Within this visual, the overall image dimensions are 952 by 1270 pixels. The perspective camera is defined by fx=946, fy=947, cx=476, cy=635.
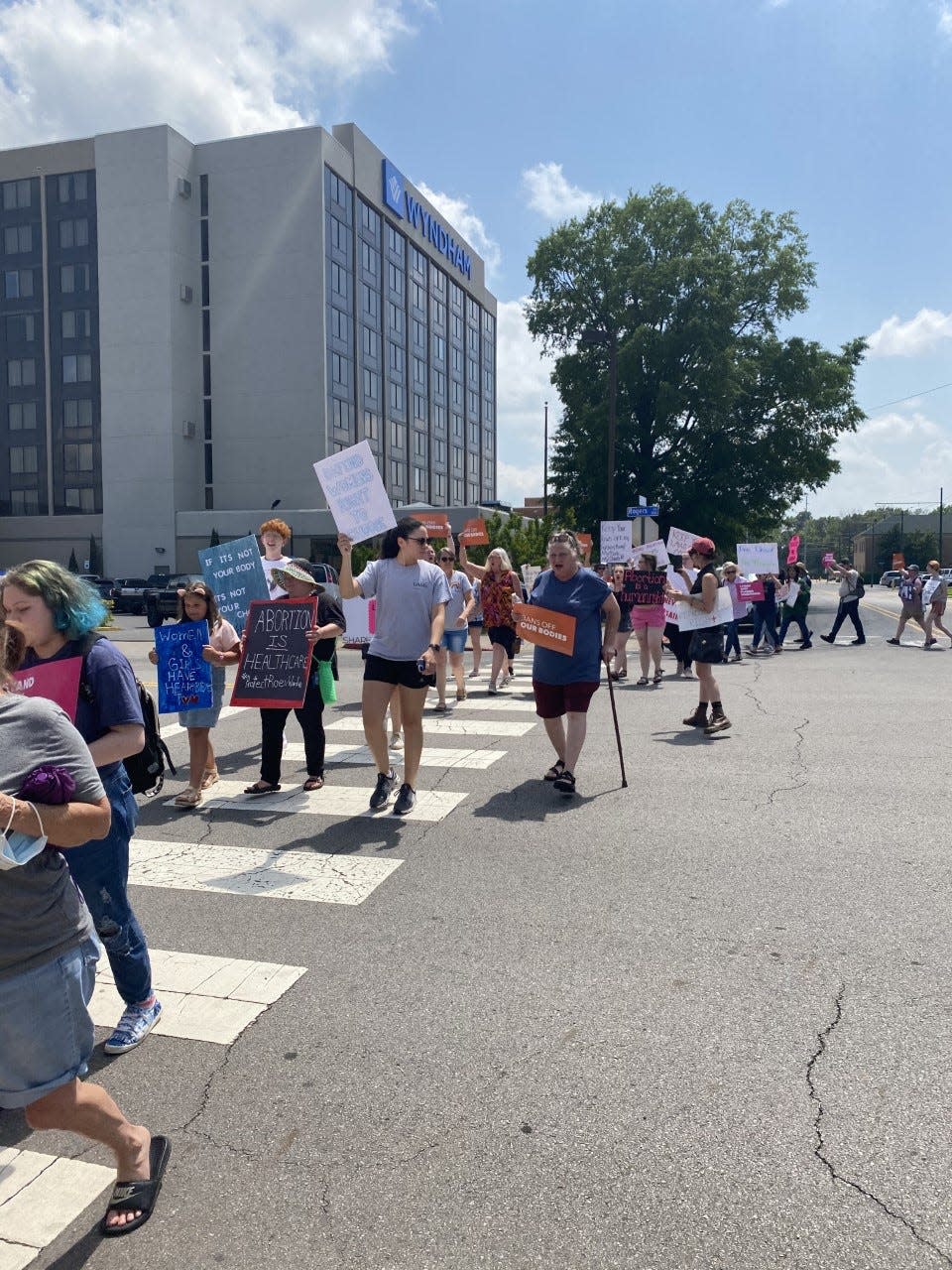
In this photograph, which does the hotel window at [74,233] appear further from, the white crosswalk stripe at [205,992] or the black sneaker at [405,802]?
the white crosswalk stripe at [205,992]

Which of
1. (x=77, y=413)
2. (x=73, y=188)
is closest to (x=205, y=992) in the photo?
(x=77, y=413)

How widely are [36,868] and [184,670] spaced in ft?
15.5

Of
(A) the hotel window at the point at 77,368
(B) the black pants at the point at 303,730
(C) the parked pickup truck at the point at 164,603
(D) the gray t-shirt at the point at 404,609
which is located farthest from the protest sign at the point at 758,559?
(A) the hotel window at the point at 77,368

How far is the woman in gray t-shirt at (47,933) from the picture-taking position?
217 cm

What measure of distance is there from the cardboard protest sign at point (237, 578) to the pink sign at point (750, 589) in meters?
11.1

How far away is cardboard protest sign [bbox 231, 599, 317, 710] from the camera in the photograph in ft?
22.5

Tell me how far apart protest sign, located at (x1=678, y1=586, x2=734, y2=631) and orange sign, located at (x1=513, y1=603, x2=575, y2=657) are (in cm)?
259

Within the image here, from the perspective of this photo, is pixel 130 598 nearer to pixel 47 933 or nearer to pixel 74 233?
pixel 74 233

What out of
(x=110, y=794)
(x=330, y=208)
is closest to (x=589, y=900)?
(x=110, y=794)

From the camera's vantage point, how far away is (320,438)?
54281 mm

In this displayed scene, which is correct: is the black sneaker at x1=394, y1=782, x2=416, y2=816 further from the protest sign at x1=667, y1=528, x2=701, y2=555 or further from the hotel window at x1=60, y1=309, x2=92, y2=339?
the hotel window at x1=60, y1=309, x2=92, y2=339

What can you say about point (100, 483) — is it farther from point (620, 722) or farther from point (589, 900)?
point (589, 900)

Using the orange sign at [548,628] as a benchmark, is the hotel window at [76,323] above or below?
above

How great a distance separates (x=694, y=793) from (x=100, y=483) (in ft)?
191
